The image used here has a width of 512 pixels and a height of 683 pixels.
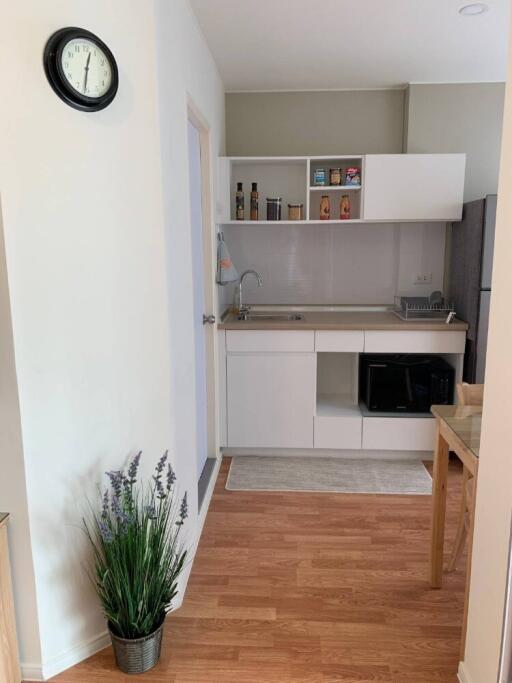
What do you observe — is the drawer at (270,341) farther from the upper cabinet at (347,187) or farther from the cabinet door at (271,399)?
the upper cabinet at (347,187)

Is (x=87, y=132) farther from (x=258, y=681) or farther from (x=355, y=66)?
(x=355, y=66)

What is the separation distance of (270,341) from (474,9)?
2.07m

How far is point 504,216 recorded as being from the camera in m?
1.46

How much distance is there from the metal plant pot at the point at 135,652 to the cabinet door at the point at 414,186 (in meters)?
2.78

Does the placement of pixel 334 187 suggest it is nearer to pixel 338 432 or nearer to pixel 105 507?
pixel 338 432

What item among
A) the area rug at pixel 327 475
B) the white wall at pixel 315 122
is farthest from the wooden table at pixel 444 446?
the white wall at pixel 315 122

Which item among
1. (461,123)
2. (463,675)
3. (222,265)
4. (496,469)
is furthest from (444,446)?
(461,123)

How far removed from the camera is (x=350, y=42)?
293cm

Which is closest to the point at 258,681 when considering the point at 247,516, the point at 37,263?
the point at 247,516

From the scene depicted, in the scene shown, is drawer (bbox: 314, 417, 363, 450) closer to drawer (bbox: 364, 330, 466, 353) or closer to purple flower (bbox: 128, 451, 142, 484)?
drawer (bbox: 364, 330, 466, 353)

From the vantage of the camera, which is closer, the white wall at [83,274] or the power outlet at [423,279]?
the white wall at [83,274]

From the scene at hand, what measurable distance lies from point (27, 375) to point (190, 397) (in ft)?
2.93

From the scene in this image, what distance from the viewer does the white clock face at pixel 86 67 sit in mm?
1595

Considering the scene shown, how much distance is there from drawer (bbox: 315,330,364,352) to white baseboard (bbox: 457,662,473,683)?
1965 millimetres
